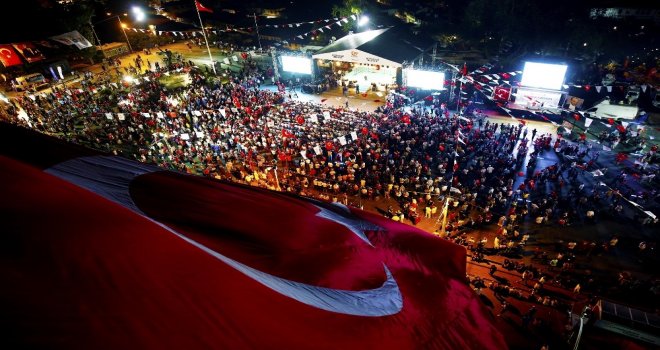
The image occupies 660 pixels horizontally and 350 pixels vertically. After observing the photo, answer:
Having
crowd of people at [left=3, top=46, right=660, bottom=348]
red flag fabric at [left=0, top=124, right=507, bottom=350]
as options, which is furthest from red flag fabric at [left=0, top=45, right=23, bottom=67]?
red flag fabric at [left=0, top=124, right=507, bottom=350]

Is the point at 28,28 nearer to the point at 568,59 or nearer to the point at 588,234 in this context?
the point at 588,234

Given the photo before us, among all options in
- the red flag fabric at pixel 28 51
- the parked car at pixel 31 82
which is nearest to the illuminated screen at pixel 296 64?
the red flag fabric at pixel 28 51

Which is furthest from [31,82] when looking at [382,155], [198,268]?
[198,268]

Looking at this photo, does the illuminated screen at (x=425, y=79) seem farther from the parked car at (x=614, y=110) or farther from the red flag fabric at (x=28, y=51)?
the red flag fabric at (x=28, y=51)

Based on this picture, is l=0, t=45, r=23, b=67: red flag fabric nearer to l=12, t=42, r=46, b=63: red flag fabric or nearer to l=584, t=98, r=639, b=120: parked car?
l=12, t=42, r=46, b=63: red flag fabric

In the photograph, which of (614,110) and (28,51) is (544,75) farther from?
(28,51)
